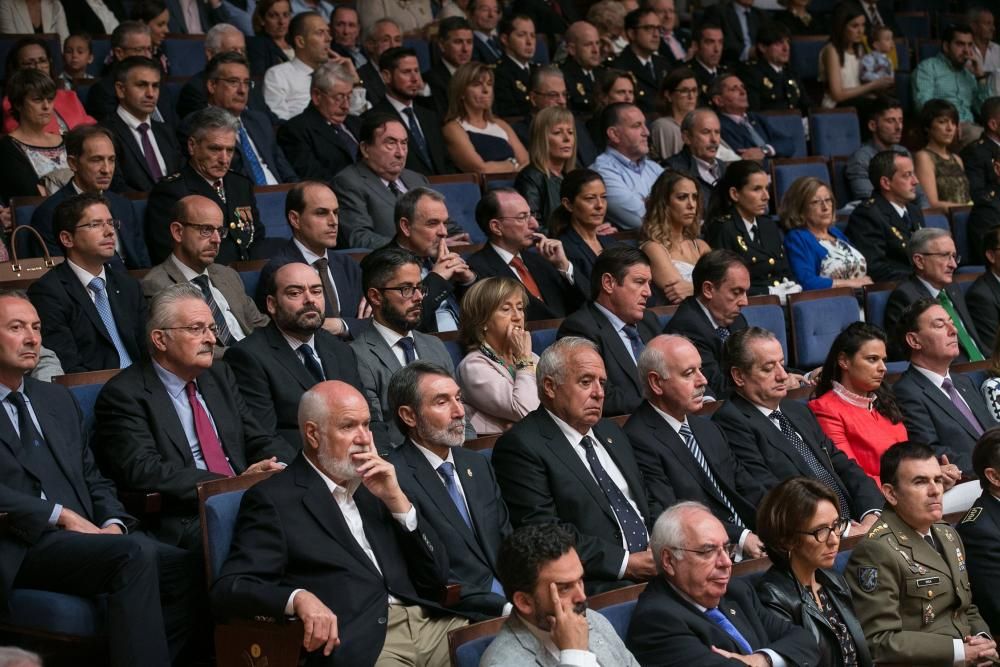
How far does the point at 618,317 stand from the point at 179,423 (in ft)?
4.82

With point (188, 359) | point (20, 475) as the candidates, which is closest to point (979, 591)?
point (188, 359)

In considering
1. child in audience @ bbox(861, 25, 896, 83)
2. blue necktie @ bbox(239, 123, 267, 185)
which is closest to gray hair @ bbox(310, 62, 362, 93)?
blue necktie @ bbox(239, 123, 267, 185)

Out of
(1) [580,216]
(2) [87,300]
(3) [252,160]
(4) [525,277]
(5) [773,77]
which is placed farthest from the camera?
(5) [773,77]

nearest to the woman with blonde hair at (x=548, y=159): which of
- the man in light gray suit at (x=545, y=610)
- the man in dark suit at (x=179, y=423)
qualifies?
the man in dark suit at (x=179, y=423)

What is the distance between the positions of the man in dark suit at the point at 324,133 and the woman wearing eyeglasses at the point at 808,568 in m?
2.77

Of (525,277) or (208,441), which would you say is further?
(525,277)

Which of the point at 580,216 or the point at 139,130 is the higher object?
the point at 139,130

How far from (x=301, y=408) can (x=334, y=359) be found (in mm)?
686

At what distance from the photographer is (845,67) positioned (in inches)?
287

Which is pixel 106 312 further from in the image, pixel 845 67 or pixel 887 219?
pixel 845 67

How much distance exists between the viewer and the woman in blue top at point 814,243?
17.6 ft

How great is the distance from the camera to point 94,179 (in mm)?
4379

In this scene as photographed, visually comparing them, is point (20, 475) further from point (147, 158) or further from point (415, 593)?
Result: point (147, 158)

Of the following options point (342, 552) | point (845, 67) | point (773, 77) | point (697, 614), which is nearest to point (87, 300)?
point (342, 552)
